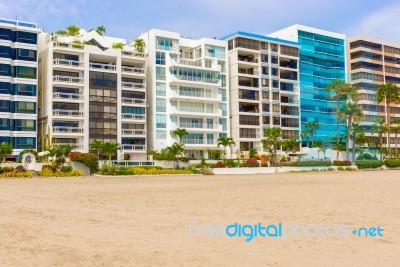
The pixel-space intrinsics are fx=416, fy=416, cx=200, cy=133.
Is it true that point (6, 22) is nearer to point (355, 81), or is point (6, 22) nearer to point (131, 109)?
point (131, 109)

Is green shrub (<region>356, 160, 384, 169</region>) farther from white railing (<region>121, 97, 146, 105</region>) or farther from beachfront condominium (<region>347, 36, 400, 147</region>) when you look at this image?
white railing (<region>121, 97, 146, 105</region>)

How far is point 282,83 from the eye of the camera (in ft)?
341

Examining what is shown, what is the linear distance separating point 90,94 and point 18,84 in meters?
12.2

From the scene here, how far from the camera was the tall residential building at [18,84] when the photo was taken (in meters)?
69.3

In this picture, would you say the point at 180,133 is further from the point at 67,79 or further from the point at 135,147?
the point at 67,79

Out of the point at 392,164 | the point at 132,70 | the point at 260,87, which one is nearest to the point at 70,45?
the point at 132,70

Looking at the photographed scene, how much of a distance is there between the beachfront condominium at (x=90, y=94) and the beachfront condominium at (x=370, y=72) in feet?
229

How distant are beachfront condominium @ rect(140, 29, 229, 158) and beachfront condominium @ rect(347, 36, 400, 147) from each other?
2058 inches

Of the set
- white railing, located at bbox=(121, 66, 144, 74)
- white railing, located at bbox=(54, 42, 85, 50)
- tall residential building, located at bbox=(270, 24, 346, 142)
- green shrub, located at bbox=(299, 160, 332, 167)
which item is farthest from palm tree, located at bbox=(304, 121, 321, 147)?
white railing, located at bbox=(54, 42, 85, 50)

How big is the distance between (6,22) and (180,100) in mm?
34624

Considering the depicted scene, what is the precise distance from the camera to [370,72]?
123 metres

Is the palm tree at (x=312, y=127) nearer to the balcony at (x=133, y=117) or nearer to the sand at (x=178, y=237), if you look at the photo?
the balcony at (x=133, y=117)

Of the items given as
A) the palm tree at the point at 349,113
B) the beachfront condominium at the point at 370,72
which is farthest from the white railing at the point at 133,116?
the beachfront condominium at the point at 370,72

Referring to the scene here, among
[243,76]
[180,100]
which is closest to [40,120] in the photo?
[180,100]
